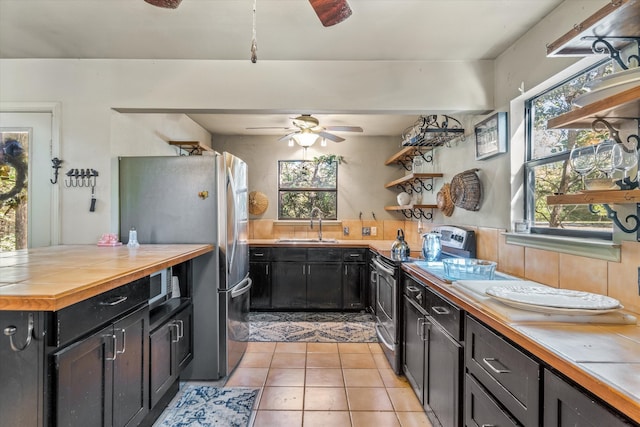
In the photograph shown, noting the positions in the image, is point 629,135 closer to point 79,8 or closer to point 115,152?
point 79,8

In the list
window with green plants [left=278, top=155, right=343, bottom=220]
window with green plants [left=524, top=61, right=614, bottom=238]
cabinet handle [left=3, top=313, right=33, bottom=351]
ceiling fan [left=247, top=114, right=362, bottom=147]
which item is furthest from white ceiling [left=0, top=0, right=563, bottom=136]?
window with green plants [left=278, top=155, right=343, bottom=220]

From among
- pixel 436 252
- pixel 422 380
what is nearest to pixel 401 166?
pixel 436 252

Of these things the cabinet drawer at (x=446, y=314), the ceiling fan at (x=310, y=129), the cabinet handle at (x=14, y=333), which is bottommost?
the cabinet drawer at (x=446, y=314)

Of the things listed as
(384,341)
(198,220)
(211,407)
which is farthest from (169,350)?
(384,341)

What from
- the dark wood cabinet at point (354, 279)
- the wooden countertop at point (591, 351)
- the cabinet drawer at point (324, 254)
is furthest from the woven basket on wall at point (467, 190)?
the cabinet drawer at point (324, 254)

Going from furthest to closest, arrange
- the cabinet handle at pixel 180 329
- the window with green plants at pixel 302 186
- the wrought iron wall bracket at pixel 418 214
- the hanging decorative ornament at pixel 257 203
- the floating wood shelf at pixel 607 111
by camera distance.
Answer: the window with green plants at pixel 302 186 → the hanging decorative ornament at pixel 257 203 → the wrought iron wall bracket at pixel 418 214 → the cabinet handle at pixel 180 329 → the floating wood shelf at pixel 607 111

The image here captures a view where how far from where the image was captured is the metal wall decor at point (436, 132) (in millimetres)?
2770

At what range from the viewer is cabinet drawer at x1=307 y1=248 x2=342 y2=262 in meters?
4.11

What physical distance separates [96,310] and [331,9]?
5.28 feet

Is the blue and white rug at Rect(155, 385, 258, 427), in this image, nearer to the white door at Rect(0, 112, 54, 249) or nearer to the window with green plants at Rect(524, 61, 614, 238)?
the white door at Rect(0, 112, 54, 249)

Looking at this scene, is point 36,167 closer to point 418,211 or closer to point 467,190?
point 467,190

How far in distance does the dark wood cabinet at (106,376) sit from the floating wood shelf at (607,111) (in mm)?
1984

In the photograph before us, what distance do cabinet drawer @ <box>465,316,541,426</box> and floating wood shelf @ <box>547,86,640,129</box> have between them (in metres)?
0.83

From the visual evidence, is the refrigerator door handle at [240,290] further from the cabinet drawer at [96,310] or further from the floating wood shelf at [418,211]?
the floating wood shelf at [418,211]
